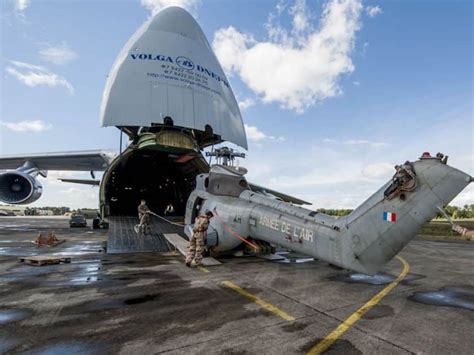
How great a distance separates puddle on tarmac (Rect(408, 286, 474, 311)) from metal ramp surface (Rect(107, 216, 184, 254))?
30.0 feet

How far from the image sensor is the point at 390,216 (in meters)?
5.35

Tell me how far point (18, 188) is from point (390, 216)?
64.0ft

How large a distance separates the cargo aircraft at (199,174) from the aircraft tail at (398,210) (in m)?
0.02

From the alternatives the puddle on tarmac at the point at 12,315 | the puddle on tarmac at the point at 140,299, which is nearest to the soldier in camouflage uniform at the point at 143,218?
the puddle on tarmac at the point at 140,299

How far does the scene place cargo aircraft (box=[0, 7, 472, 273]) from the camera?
532 cm

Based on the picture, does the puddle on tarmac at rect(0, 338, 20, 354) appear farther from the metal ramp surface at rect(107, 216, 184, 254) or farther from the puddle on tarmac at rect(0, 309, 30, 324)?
the metal ramp surface at rect(107, 216, 184, 254)

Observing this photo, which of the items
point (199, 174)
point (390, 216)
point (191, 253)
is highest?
point (199, 174)

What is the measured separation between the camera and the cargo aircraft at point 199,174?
5.32 metres

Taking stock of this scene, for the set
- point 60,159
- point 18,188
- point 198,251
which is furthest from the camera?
point 60,159

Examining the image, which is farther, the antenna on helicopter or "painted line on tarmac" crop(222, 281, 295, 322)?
the antenna on helicopter

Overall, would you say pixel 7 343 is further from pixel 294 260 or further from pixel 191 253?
pixel 294 260

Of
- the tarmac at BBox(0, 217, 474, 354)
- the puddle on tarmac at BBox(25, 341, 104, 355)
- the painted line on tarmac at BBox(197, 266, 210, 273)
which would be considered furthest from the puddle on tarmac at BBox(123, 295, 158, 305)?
the painted line on tarmac at BBox(197, 266, 210, 273)

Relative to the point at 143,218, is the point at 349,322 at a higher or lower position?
lower

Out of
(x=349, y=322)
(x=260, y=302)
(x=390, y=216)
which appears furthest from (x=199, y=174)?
(x=349, y=322)
